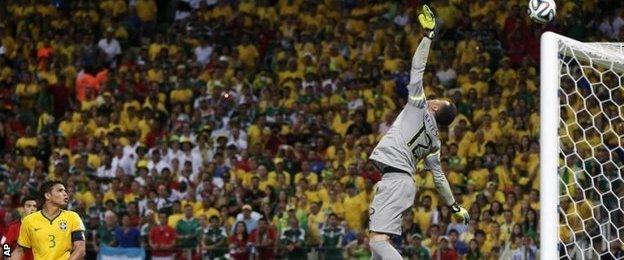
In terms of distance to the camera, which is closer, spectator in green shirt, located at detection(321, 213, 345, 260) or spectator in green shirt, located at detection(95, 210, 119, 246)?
spectator in green shirt, located at detection(321, 213, 345, 260)

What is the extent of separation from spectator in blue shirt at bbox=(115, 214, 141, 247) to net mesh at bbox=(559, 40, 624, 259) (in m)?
5.64

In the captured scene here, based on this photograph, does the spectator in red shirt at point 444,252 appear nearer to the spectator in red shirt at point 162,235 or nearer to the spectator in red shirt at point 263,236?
the spectator in red shirt at point 263,236

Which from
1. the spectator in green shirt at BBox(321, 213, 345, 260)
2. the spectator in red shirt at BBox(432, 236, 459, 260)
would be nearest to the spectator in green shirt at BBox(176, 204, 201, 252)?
the spectator in green shirt at BBox(321, 213, 345, 260)

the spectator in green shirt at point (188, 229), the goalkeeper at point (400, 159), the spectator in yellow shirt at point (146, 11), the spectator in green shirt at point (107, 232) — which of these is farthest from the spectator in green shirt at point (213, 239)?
the spectator in yellow shirt at point (146, 11)

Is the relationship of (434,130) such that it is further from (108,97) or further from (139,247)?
(108,97)

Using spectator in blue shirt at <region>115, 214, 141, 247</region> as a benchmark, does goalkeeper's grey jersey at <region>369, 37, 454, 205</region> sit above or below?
above

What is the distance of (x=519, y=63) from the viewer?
2205cm

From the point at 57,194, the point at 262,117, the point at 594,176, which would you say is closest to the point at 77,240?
the point at 57,194

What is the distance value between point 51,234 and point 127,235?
21.3 feet

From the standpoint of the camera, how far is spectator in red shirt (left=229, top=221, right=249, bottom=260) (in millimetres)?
17266

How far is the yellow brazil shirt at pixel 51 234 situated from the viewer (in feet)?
39.0

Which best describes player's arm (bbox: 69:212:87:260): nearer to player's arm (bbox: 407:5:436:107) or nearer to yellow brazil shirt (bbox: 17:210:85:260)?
yellow brazil shirt (bbox: 17:210:85:260)

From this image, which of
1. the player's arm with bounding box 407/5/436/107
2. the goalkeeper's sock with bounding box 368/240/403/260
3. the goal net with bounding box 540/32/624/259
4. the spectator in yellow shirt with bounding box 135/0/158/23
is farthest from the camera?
the spectator in yellow shirt with bounding box 135/0/158/23

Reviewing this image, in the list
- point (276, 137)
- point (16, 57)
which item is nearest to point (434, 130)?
point (276, 137)
